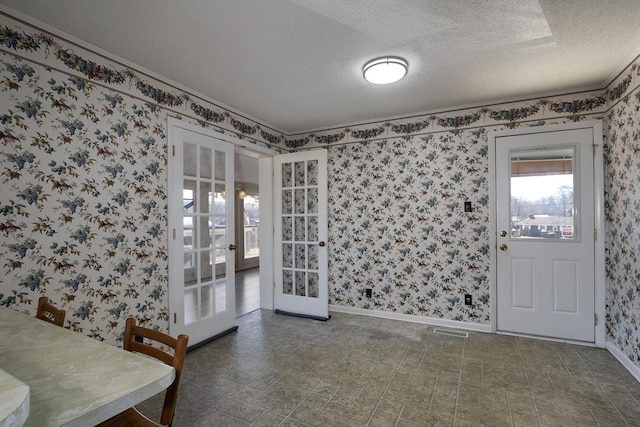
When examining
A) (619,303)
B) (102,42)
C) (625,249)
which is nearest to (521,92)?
(625,249)

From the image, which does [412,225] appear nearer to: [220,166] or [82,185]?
[220,166]

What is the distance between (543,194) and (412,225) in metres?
1.34

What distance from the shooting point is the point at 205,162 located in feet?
9.99

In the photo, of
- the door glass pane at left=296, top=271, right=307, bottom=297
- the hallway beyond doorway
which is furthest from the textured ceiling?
the hallway beyond doorway

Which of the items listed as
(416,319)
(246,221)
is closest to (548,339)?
Result: (416,319)

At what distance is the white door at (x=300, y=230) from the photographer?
12.2ft

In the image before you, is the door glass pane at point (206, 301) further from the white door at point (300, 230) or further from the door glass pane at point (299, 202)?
the door glass pane at point (299, 202)

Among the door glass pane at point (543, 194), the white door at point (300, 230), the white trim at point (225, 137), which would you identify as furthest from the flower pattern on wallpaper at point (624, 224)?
the white trim at point (225, 137)

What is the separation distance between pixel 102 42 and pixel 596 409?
420 cm

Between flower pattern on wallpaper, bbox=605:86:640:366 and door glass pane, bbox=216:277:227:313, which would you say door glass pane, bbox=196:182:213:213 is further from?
flower pattern on wallpaper, bbox=605:86:640:366

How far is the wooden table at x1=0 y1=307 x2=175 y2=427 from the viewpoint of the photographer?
0.74 metres

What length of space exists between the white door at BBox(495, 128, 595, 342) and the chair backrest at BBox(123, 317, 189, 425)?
320cm

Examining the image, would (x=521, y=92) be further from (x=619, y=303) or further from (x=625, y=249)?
(x=619, y=303)

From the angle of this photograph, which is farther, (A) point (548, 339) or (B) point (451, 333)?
(B) point (451, 333)
